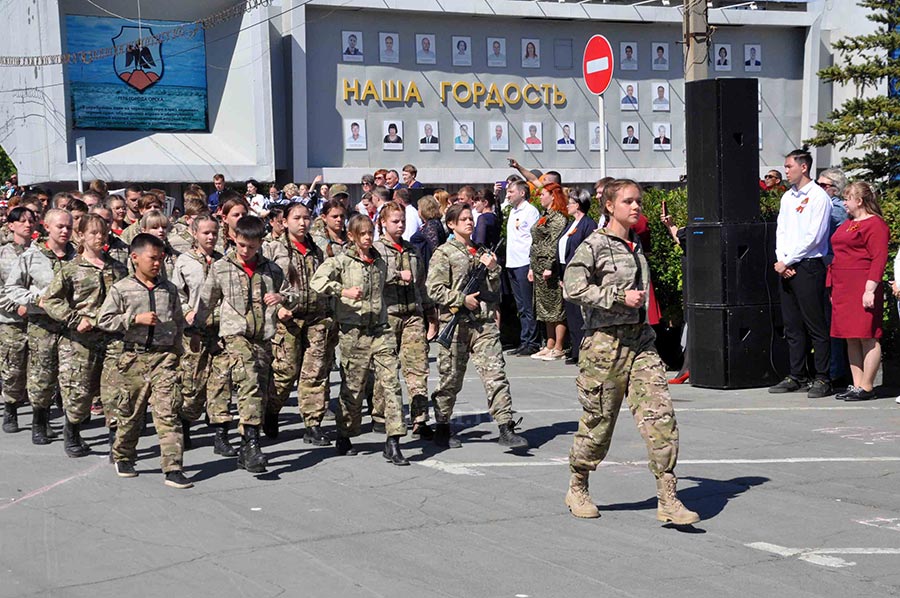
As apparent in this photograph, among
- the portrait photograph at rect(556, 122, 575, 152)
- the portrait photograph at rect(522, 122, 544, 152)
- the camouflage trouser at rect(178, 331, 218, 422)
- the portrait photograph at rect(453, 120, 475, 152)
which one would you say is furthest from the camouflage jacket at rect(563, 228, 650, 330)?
the portrait photograph at rect(556, 122, 575, 152)

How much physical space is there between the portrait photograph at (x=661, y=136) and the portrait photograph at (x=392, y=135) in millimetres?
8130

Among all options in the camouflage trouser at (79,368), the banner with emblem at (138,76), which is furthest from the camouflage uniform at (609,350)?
the banner with emblem at (138,76)

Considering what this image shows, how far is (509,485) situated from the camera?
845 cm

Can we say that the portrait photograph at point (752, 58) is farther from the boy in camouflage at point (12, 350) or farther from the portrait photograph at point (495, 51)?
the boy in camouflage at point (12, 350)

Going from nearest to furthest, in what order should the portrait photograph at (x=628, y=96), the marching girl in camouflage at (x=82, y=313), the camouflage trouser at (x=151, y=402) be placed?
the camouflage trouser at (x=151, y=402) → the marching girl in camouflage at (x=82, y=313) → the portrait photograph at (x=628, y=96)

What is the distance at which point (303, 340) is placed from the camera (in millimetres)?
10523

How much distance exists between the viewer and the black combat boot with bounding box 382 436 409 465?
30.5ft

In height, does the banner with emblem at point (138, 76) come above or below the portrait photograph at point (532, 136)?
above

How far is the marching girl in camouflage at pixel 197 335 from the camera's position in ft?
33.0

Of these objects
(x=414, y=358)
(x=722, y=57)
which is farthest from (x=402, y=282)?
(x=722, y=57)

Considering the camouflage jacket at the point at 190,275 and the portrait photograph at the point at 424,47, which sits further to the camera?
the portrait photograph at the point at 424,47

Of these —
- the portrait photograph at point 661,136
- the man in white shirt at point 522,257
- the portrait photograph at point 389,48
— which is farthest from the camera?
the portrait photograph at point 661,136

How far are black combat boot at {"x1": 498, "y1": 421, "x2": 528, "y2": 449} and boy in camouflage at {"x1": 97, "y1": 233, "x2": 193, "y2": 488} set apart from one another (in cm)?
249

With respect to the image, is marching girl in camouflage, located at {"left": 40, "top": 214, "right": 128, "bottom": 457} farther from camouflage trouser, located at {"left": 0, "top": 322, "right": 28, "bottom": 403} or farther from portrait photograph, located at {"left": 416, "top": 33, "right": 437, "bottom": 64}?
portrait photograph, located at {"left": 416, "top": 33, "right": 437, "bottom": 64}
